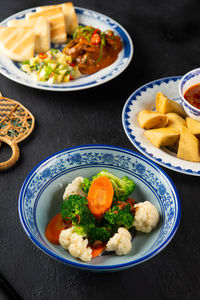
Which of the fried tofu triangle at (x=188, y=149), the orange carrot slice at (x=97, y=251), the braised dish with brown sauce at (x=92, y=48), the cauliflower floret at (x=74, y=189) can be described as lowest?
the fried tofu triangle at (x=188, y=149)

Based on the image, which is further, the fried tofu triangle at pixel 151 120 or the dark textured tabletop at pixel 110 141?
the fried tofu triangle at pixel 151 120

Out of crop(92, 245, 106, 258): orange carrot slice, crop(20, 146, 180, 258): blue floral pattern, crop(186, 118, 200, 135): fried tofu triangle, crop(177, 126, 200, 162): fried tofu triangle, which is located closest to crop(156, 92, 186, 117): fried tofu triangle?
crop(186, 118, 200, 135): fried tofu triangle

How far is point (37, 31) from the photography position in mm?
2686

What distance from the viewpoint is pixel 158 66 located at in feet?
9.02

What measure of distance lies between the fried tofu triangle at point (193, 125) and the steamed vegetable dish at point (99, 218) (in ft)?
1.92

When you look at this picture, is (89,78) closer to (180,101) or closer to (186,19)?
(180,101)

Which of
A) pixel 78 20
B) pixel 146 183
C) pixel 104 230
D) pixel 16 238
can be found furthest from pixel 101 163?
pixel 78 20

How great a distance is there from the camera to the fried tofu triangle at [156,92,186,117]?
7.15ft

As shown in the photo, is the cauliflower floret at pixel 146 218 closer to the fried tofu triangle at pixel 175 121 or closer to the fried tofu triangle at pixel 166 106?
the fried tofu triangle at pixel 175 121

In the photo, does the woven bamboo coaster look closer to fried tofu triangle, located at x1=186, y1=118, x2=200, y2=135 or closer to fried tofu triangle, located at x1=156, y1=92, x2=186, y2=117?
fried tofu triangle, located at x1=156, y1=92, x2=186, y2=117

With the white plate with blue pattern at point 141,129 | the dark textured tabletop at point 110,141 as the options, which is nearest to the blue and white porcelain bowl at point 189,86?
the white plate with blue pattern at point 141,129

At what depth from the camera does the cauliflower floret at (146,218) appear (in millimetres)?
1527

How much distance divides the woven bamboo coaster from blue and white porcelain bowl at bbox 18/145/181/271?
361 mm

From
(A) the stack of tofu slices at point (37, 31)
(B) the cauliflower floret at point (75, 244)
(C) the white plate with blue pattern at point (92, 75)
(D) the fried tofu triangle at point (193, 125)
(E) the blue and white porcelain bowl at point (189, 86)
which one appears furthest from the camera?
(A) the stack of tofu slices at point (37, 31)
